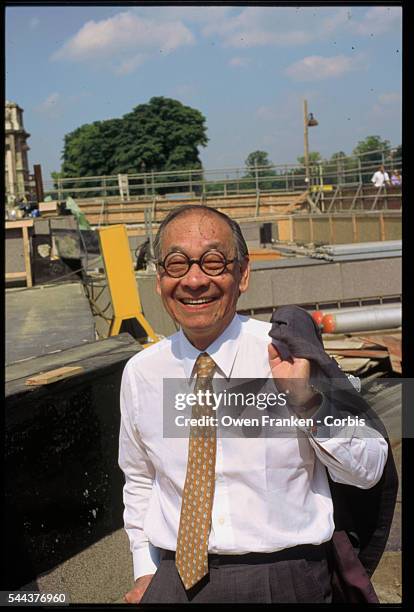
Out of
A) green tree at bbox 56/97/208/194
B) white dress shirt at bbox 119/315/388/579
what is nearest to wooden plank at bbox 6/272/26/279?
white dress shirt at bbox 119/315/388/579

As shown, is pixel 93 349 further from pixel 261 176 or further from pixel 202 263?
pixel 261 176

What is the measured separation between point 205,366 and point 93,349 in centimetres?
286

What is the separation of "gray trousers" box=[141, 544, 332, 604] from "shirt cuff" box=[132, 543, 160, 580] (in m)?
0.18

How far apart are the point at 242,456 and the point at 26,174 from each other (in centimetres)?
4945

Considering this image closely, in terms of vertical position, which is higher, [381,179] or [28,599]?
[381,179]

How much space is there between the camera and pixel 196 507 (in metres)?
1.81

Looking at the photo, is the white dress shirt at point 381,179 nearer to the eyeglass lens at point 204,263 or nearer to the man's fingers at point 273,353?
the eyeglass lens at point 204,263

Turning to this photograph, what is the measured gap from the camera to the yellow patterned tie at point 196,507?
1799 mm

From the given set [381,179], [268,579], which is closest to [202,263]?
[268,579]

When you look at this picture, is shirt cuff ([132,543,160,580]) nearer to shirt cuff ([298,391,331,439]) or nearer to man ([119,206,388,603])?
man ([119,206,388,603])

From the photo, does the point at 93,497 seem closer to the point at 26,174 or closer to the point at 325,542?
the point at 325,542

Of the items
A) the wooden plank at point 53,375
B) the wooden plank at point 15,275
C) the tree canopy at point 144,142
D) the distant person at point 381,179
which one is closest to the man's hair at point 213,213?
the wooden plank at point 53,375

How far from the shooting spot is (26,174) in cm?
4838

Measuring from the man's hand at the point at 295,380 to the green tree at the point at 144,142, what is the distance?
6106 cm
